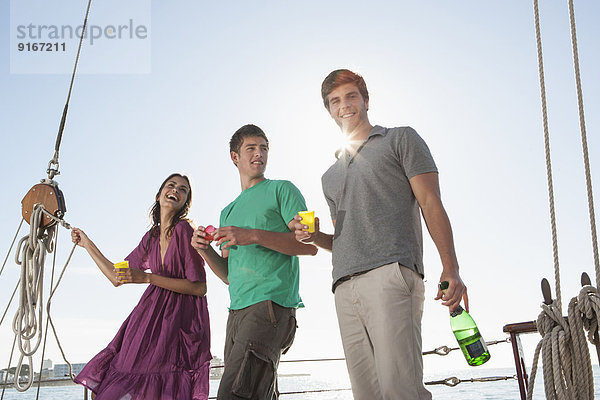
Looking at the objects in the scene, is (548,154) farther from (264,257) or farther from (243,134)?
(243,134)

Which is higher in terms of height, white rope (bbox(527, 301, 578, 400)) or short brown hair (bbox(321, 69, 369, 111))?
short brown hair (bbox(321, 69, 369, 111))

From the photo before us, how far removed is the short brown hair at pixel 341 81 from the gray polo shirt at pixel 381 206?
23cm

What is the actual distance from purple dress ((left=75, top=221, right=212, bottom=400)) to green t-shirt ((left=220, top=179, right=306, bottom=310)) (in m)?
0.40

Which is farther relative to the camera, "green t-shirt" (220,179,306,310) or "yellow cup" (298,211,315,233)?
"green t-shirt" (220,179,306,310)

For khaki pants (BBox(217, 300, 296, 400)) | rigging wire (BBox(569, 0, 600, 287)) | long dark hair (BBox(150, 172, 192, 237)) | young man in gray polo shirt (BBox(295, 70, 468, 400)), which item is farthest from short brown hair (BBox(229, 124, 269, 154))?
rigging wire (BBox(569, 0, 600, 287))

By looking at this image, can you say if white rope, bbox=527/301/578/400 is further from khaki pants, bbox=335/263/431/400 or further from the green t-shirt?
the green t-shirt

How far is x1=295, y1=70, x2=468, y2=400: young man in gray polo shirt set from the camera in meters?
1.87

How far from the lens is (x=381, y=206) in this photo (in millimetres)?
2104

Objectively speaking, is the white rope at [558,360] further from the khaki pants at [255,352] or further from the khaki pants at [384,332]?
the khaki pants at [255,352]

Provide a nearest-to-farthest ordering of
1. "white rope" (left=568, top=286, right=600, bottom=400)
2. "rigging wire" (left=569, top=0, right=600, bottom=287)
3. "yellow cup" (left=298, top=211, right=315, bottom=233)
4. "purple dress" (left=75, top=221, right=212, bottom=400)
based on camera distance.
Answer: "white rope" (left=568, top=286, right=600, bottom=400) < "rigging wire" (left=569, top=0, right=600, bottom=287) < "yellow cup" (left=298, top=211, right=315, bottom=233) < "purple dress" (left=75, top=221, right=212, bottom=400)

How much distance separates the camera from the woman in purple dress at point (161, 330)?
2.80m

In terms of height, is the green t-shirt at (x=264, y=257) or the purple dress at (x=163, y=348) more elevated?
the green t-shirt at (x=264, y=257)

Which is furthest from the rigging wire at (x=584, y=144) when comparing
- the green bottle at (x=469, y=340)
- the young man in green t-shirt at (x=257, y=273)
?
the young man in green t-shirt at (x=257, y=273)

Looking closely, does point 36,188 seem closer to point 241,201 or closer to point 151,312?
point 151,312
